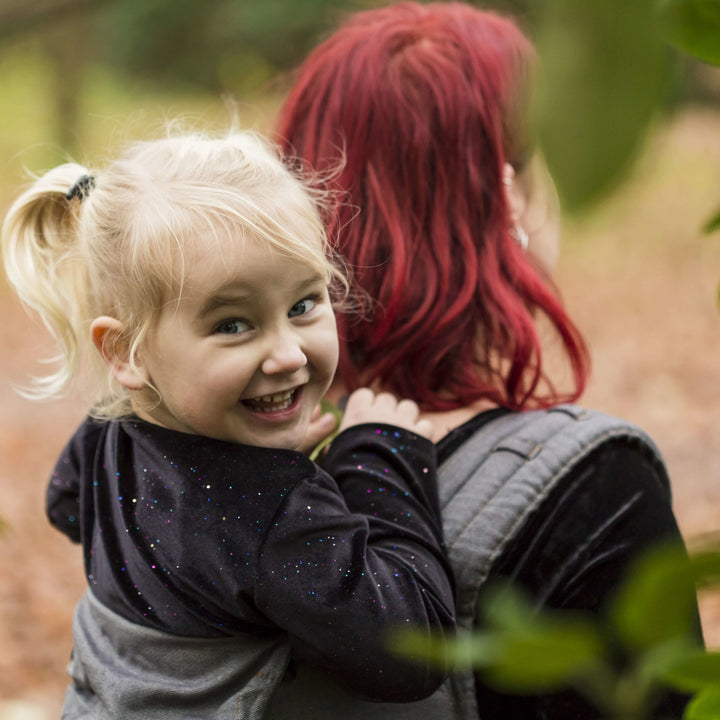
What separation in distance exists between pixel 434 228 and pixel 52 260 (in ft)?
1.89

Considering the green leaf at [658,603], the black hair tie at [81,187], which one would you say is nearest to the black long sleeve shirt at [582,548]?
the black hair tie at [81,187]

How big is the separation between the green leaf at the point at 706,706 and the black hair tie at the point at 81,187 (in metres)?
1.23

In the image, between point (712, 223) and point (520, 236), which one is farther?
point (520, 236)

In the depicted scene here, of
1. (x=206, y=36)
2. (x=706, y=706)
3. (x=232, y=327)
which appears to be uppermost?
(x=706, y=706)

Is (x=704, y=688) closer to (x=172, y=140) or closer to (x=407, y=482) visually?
(x=407, y=482)

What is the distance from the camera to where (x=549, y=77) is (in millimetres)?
262

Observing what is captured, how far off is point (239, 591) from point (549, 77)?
0.98 meters

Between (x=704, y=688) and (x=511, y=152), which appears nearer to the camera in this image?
(x=704, y=688)

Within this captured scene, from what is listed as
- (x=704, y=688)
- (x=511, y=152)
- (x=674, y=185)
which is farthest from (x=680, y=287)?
(x=704, y=688)

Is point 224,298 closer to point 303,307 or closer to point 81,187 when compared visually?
point 303,307

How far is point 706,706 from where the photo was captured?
1.35 feet

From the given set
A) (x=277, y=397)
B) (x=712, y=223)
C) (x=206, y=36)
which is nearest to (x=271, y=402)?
(x=277, y=397)

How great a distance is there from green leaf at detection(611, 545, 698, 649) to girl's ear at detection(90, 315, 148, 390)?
1.06 metres

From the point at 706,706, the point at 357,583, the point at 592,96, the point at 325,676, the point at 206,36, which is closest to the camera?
the point at 592,96
